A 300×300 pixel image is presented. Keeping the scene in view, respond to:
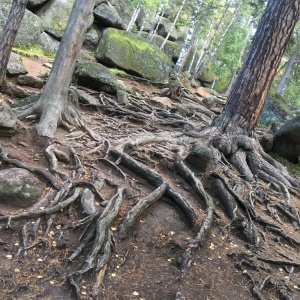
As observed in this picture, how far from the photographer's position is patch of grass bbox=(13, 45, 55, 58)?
52.9 feet

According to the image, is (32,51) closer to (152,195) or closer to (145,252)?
(152,195)

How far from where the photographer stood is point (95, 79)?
12.3 metres

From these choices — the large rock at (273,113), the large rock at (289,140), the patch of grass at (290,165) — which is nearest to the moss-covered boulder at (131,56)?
the large rock at (273,113)

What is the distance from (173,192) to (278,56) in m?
4.65

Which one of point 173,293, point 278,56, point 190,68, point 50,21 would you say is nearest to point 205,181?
point 173,293

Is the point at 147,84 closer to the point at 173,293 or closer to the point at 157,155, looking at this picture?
the point at 157,155

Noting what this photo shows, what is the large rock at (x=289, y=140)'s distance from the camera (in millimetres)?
10383

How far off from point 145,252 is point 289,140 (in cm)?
779

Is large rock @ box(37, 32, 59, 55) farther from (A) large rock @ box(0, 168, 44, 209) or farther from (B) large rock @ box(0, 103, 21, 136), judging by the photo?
(A) large rock @ box(0, 168, 44, 209)

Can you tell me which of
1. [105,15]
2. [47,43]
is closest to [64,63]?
[47,43]

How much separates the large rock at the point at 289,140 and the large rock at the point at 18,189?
823cm

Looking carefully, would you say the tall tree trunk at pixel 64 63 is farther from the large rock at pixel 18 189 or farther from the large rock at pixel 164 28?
the large rock at pixel 164 28

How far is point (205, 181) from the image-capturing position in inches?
268

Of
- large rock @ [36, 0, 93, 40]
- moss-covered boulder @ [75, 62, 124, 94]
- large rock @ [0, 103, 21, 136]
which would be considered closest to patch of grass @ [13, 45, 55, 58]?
large rock @ [36, 0, 93, 40]
